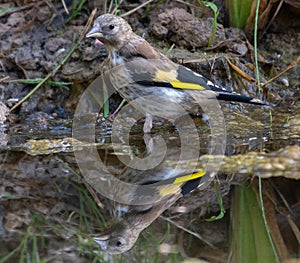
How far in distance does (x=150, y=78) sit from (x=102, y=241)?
6.55ft

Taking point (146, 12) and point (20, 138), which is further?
point (146, 12)

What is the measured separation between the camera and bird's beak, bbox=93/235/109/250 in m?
2.96

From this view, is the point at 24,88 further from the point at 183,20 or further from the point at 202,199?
the point at 202,199

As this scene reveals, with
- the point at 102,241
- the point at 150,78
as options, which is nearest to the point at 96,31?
the point at 150,78

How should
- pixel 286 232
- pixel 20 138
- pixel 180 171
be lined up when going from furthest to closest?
pixel 20 138 → pixel 180 171 → pixel 286 232

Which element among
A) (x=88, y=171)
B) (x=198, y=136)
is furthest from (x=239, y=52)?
(x=88, y=171)

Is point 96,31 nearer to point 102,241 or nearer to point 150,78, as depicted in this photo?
point 150,78

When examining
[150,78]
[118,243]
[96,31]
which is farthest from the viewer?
[96,31]

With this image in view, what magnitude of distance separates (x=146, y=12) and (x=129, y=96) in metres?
1.33

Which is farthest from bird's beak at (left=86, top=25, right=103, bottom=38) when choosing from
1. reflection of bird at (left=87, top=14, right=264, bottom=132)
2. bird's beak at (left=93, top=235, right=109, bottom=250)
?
bird's beak at (left=93, top=235, right=109, bottom=250)

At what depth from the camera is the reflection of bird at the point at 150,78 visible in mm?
4770

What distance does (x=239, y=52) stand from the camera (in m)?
5.70

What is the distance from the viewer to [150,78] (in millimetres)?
4793

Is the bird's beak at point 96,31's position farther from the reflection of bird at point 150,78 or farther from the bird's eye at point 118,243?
the bird's eye at point 118,243
